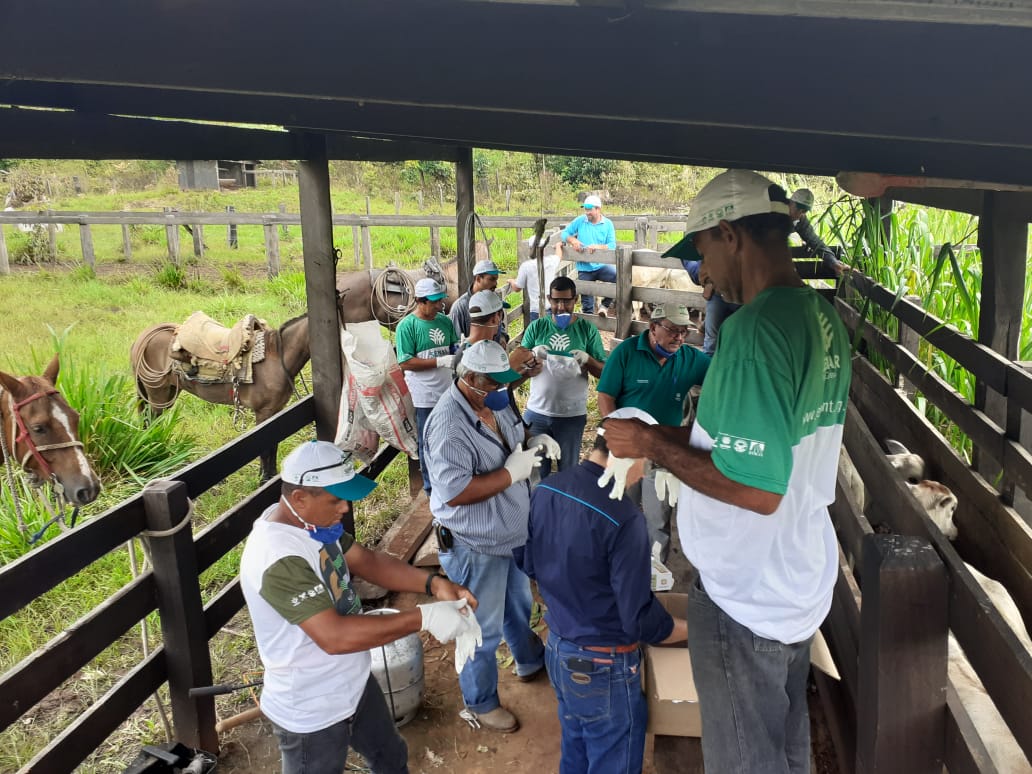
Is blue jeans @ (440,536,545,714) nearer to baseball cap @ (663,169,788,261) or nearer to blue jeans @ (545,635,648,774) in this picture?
blue jeans @ (545,635,648,774)

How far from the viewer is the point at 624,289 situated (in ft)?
33.9

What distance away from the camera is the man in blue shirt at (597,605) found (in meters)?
2.74

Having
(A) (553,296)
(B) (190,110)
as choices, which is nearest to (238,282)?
(A) (553,296)

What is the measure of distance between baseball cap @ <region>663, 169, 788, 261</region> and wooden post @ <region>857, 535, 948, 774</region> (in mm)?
951

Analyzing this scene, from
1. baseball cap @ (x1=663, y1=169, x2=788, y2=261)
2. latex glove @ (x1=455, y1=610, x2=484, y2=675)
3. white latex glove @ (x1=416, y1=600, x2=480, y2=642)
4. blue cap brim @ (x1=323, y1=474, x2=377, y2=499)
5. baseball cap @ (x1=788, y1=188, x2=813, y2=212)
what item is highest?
baseball cap @ (x1=788, y1=188, x2=813, y2=212)

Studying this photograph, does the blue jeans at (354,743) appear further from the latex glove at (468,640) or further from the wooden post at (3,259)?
the wooden post at (3,259)

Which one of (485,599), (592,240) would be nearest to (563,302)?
(485,599)

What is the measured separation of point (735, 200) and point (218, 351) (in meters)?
6.29

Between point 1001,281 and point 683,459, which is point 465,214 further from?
point 683,459

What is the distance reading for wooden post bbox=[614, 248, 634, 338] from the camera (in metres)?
10.2

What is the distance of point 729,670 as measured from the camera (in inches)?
83.5

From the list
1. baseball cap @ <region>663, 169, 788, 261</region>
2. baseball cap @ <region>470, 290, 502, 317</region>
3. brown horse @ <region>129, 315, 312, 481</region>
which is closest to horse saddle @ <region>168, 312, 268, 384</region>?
brown horse @ <region>129, 315, 312, 481</region>

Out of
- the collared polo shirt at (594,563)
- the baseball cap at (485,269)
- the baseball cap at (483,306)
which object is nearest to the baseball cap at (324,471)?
the collared polo shirt at (594,563)

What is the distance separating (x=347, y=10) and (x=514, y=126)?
1.28 metres
